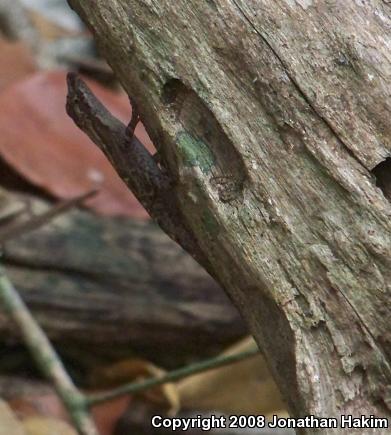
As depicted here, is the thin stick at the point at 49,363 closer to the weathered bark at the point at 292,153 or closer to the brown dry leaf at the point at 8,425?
the brown dry leaf at the point at 8,425

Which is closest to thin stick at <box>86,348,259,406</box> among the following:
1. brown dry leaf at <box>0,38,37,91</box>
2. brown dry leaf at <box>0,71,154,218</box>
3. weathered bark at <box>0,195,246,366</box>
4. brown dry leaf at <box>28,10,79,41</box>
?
weathered bark at <box>0,195,246,366</box>

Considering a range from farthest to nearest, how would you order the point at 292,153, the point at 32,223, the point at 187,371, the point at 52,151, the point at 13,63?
the point at 13,63
the point at 52,151
the point at 32,223
the point at 187,371
the point at 292,153

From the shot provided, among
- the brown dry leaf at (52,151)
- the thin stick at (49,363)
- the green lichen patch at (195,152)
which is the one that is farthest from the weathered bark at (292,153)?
the brown dry leaf at (52,151)

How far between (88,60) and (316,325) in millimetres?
3089

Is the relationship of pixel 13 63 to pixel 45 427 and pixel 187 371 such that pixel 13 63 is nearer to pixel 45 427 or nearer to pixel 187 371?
pixel 45 427

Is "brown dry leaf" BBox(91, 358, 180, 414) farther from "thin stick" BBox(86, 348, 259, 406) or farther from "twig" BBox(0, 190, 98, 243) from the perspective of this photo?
"twig" BBox(0, 190, 98, 243)

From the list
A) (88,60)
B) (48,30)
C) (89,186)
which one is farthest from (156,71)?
(48,30)

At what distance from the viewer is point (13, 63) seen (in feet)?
10.6

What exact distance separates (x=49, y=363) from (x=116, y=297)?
44 centimetres

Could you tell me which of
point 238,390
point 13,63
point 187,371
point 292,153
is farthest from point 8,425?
point 13,63

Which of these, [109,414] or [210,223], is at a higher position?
[210,223]

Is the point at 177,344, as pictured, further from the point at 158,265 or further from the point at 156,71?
the point at 156,71

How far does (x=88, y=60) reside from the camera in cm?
404

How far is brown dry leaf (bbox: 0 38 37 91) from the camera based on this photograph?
10.1 ft
